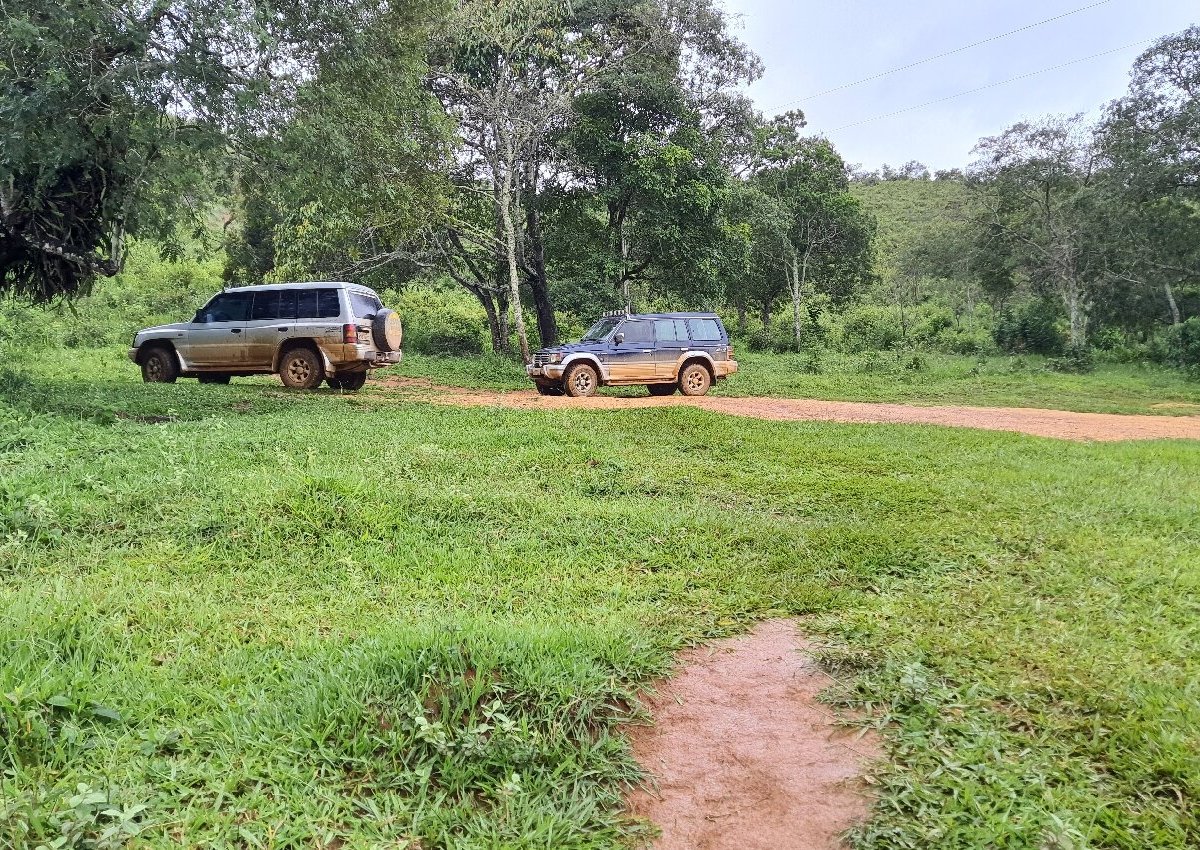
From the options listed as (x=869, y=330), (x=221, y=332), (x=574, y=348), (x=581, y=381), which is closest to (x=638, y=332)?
(x=574, y=348)

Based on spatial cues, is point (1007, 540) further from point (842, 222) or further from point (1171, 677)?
point (842, 222)

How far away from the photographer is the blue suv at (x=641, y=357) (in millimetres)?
13930

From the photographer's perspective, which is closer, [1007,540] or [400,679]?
[400,679]

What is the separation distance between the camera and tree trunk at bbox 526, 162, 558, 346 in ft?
66.0

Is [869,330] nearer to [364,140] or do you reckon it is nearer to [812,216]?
[812,216]

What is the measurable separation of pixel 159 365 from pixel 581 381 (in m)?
7.71

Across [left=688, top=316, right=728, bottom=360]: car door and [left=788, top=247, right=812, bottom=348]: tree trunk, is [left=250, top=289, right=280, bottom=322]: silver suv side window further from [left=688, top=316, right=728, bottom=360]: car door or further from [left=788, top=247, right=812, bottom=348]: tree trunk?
[left=788, top=247, right=812, bottom=348]: tree trunk

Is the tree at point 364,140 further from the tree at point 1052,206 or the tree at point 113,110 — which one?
the tree at point 1052,206

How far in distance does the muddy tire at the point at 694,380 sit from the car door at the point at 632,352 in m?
0.83

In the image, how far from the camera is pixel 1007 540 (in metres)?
4.87

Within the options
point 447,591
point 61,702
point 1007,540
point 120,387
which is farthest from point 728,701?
point 120,387

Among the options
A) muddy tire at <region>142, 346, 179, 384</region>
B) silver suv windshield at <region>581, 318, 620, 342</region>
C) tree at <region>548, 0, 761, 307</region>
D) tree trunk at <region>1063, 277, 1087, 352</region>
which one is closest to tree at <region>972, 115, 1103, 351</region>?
tree trunk at <region>1063, 277, 1087, 352</region>

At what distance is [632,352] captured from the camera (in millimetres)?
14188

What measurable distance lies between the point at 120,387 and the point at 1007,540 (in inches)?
471
